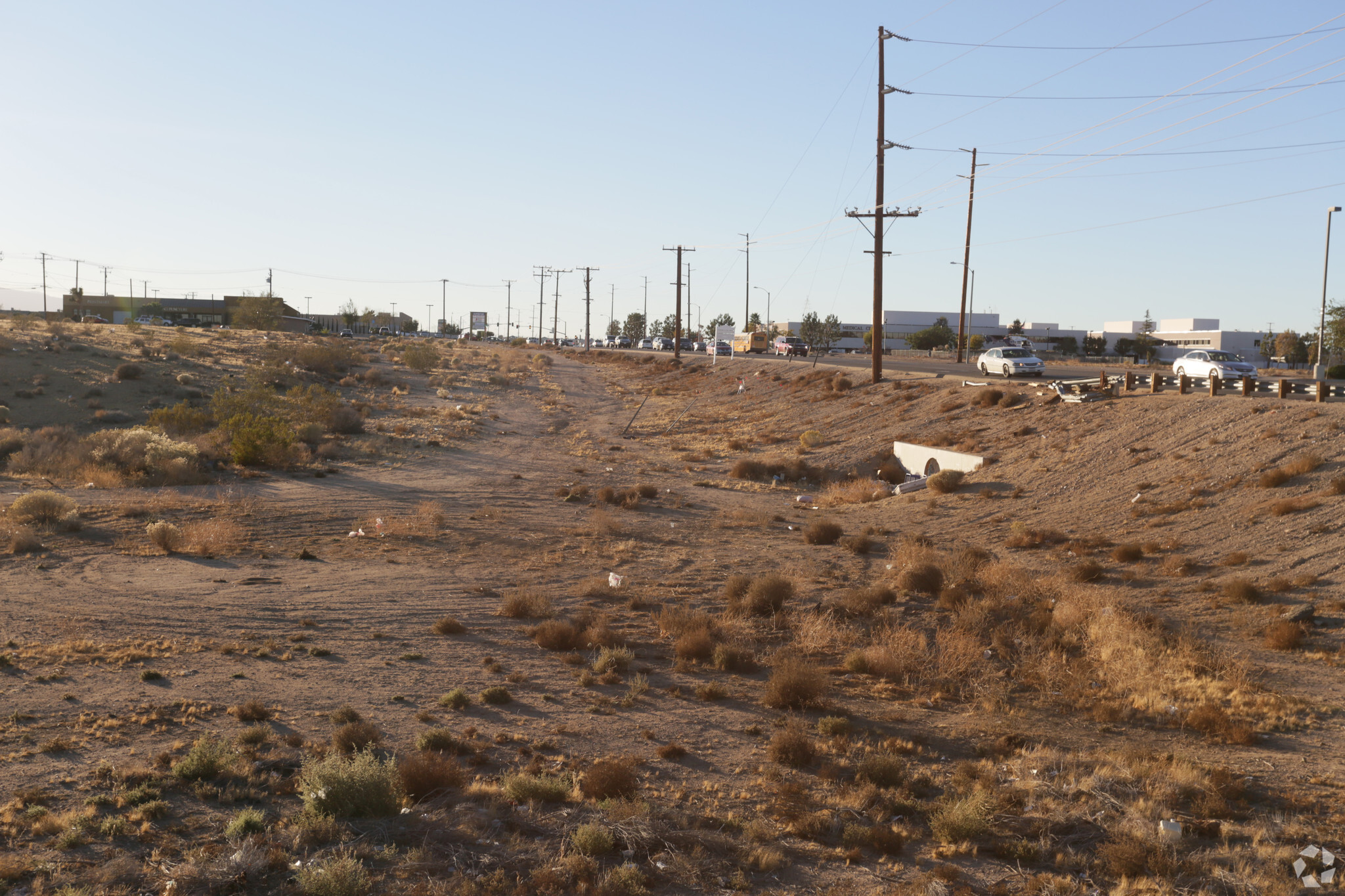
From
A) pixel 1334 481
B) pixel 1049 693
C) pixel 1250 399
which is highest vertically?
pixel 1250 399

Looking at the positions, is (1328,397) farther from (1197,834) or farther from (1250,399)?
(1197,834)

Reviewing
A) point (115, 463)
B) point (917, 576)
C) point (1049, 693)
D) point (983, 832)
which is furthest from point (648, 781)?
point (115, 463)

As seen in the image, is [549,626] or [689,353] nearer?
[549,626]

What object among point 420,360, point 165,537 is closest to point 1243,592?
point 165,537

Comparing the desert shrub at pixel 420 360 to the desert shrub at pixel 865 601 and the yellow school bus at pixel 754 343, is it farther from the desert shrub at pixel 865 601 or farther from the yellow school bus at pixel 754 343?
the desert shrub at pixel 865 601

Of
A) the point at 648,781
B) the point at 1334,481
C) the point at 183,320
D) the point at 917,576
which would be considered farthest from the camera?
the point at 183,320

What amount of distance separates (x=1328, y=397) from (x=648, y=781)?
26368 millimetres

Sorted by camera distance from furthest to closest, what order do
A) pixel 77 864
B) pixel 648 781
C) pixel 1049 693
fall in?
1. pixel 1049 693
2. pixel 648 781
3. pixel 77 864

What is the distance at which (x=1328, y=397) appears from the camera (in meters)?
26.2

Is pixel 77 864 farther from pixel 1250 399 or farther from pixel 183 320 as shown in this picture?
pixel 183 320

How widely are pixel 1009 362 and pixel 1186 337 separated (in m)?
133

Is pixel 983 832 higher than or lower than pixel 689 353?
lower

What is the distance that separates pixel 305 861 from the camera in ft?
24.8

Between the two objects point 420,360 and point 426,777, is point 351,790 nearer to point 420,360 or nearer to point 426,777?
point 426,777
